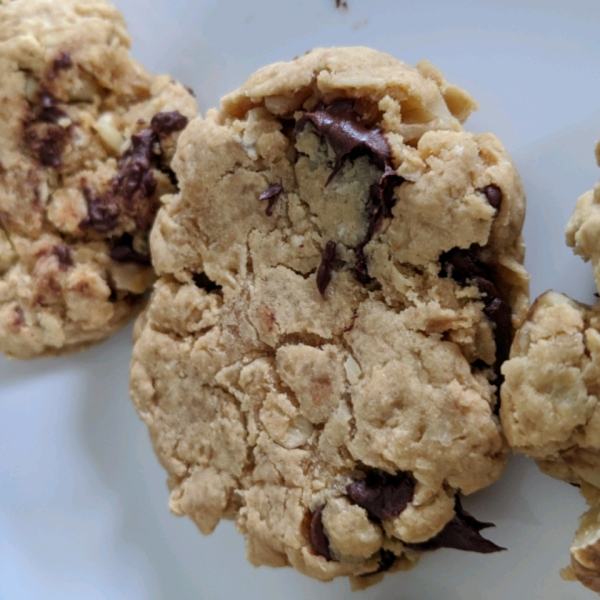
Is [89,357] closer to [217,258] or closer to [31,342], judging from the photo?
[31,342]

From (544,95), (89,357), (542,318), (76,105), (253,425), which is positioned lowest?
(89,357)

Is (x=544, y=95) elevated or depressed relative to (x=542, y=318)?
elevated

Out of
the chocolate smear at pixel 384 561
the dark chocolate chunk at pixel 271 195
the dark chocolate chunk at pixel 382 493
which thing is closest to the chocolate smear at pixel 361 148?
the dark chocolate chunk at pixel 271 195

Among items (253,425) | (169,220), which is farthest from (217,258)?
(253,425)

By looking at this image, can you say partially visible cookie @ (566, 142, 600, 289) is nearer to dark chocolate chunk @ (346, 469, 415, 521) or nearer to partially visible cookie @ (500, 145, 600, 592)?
partially visible cookie @ (500, 145, 600, 592)

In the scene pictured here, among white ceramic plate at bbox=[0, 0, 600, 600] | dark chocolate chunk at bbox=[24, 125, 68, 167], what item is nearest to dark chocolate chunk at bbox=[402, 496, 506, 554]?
white ceramic plate at bbox=[0, 0, 600, 600]

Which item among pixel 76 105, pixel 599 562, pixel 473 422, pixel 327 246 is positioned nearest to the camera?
pixel 599 562

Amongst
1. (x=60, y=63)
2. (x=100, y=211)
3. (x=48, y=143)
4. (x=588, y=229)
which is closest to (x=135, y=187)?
(x=100, y=211)
